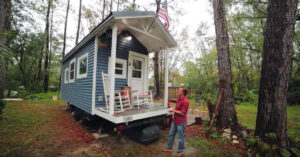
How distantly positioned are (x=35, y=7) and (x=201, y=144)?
55.0 ft

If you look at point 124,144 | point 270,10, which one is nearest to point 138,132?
point 124,144

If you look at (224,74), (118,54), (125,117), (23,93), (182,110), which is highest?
(118,54)

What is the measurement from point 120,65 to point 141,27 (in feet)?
5.17

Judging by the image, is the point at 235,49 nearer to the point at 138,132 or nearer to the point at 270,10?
the point at 270,10

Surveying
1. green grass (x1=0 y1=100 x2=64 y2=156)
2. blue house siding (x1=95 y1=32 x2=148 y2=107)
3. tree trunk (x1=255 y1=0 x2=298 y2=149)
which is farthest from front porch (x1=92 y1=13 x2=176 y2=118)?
tree trunk (x1=255 y1=0 x2=298 y2=149)

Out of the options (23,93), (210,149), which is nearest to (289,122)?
(210,149)

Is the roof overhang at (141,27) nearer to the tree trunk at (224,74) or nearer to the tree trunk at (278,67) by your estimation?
the tree trunk at (224,74)

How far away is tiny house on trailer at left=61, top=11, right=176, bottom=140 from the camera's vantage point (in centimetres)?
341

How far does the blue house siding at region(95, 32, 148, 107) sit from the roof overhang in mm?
253

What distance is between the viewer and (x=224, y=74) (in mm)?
3965

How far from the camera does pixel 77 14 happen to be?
14.7 m

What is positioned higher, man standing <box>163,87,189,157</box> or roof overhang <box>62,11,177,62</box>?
roof overhang <box>62,11,177,62</box>

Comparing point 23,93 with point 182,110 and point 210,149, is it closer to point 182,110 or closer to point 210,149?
point 182,110

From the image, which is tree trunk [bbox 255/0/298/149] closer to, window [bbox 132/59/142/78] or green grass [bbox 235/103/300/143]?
green grass [bbox 235/103/300/143]
